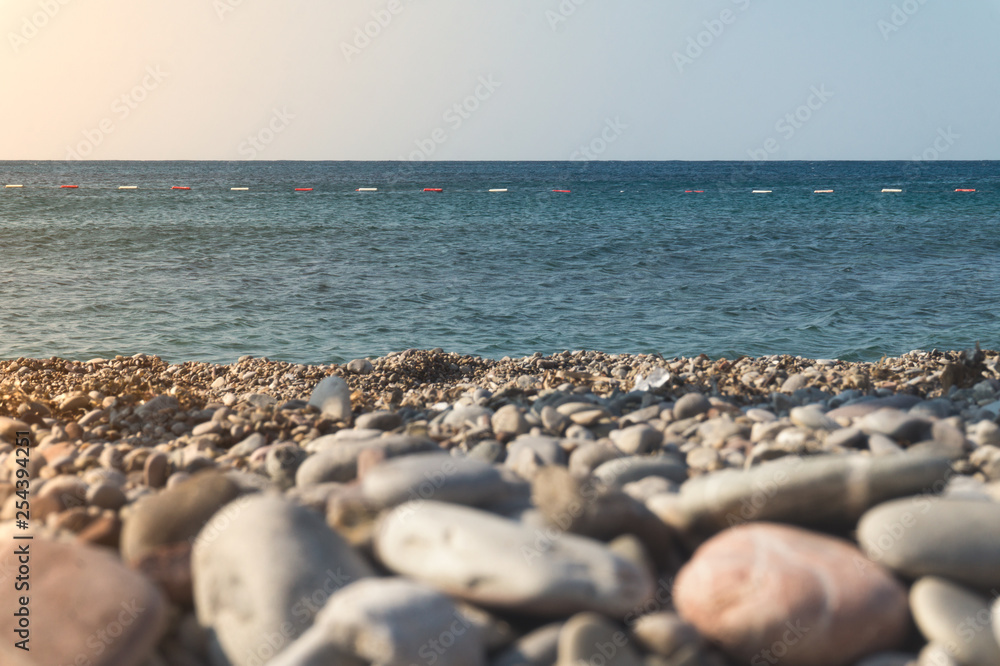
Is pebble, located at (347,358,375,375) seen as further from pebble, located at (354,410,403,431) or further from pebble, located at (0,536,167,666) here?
pebble, located at (0,536,167,666)

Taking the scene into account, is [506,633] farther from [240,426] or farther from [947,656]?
[240,426]

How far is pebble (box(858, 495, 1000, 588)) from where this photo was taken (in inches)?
77.4

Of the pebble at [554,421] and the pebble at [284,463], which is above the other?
the pebble at [554,421]

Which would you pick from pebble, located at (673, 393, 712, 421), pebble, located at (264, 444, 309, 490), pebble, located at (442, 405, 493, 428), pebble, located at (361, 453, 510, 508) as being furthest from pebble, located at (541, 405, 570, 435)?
pebble, located at (264, 444, 309, 490)

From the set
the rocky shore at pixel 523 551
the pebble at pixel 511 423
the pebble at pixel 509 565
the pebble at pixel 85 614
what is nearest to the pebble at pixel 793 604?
the rocky shore at pixel 523 551

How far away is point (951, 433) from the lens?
9.09 feet

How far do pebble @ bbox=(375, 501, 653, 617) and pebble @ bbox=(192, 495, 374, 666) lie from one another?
16 cm

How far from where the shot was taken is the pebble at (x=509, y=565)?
185cm

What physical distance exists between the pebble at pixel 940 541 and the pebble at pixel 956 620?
0.04m

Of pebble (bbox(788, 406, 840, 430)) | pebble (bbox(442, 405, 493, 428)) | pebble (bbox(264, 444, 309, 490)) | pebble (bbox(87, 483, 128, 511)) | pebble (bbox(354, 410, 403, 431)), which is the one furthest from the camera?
pebble (bbox(442, 405, 493, 428))

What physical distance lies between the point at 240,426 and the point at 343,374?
3.01 m

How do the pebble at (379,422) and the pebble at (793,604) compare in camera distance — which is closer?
the pebble at (793,604)

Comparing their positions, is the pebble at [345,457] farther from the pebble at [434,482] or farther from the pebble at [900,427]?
the pebble at [900,427]

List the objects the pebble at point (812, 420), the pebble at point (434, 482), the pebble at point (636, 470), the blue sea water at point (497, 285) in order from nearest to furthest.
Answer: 1. the pebble at point (434, 482)
2. the pebble at point (636, 470)
3. the pebble at point (812, 420)
4. the blue sea water at point (497, 285)
